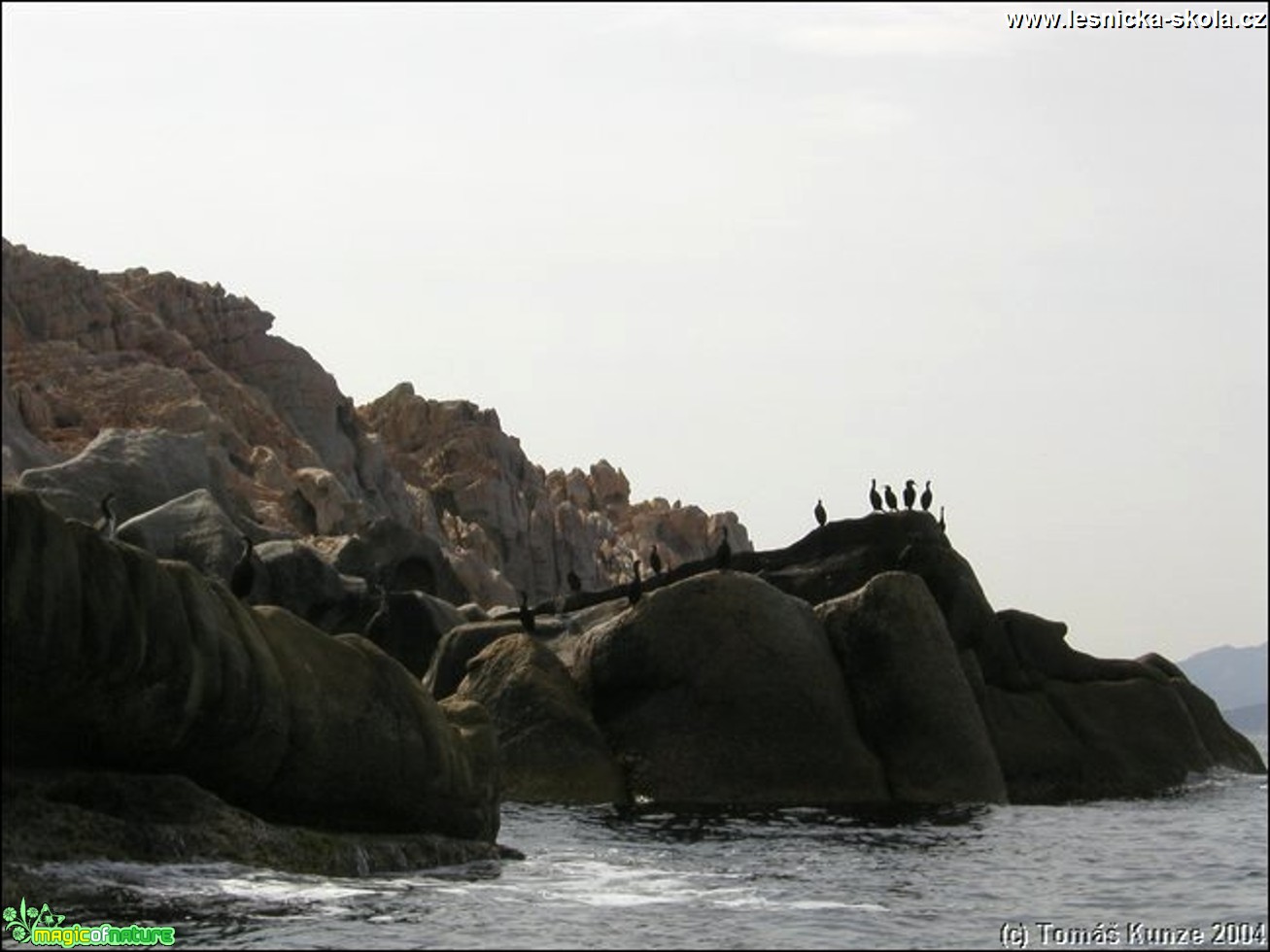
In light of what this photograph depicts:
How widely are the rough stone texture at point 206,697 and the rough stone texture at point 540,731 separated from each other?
461 inches

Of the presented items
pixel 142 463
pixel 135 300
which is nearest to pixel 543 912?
pixel 142 463

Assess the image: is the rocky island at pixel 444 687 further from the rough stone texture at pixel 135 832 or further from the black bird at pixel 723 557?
the black bird at pixel 723 557

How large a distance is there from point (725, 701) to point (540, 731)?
385 centimetres

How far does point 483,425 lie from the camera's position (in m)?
129

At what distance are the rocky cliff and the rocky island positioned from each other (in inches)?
71.8

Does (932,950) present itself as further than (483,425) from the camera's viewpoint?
No

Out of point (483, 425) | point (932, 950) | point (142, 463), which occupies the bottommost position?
point (932, 950)

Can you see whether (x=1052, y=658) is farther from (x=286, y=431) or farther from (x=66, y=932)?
(x=286, y=431)

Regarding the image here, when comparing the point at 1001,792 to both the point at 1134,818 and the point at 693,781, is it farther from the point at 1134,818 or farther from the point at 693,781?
the point at 693,781

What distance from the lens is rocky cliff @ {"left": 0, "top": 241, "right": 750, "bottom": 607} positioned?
9200 centimetres

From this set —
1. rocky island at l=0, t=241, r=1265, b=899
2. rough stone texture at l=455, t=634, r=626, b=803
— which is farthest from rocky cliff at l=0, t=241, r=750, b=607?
rough stone texture at l=455, t=634, r=626, b=803

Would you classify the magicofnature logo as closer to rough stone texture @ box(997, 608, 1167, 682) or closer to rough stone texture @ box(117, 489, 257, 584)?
rough stone texture @ box(117, 489, 257, 584)

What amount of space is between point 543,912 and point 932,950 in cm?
453

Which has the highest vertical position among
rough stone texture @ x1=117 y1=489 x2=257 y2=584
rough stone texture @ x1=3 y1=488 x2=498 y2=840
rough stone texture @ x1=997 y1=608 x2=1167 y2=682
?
rough stone texture @ x1=117 y1=489 x2=257 y2=584
